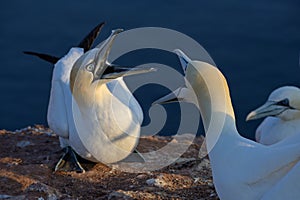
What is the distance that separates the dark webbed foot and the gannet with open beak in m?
0.18

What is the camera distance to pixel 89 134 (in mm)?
7184

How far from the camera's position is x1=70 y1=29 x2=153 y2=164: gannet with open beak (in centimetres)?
711

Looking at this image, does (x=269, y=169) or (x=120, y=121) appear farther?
(x=120, y=121)

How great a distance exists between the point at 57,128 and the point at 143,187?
1487mm

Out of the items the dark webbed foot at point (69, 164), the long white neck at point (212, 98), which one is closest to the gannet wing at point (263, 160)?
the long white neck at point (212, 98)

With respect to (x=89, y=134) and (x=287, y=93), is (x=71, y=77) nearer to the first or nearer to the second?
(x=89, y=134)

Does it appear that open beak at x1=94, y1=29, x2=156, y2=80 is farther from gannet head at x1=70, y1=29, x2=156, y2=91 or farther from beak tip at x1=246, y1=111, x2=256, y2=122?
beak tip at x1=246, y1=111, x2=256, y2=122

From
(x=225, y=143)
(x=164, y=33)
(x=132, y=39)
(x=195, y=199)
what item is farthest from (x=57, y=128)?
(x=164, y=33)

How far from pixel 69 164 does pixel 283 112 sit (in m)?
2.14

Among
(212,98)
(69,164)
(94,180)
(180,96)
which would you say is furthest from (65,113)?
(212,98)

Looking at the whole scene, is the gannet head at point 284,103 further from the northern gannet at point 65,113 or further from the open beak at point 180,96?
the open beak at point 180,96

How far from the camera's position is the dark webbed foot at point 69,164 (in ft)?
23.3

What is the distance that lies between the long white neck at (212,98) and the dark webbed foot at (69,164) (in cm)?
206

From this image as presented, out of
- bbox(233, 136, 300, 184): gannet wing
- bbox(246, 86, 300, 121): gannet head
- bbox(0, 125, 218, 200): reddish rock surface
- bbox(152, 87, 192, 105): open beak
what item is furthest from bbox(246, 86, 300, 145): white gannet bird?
bbox(233, 136, 300, 184): gannet wing
